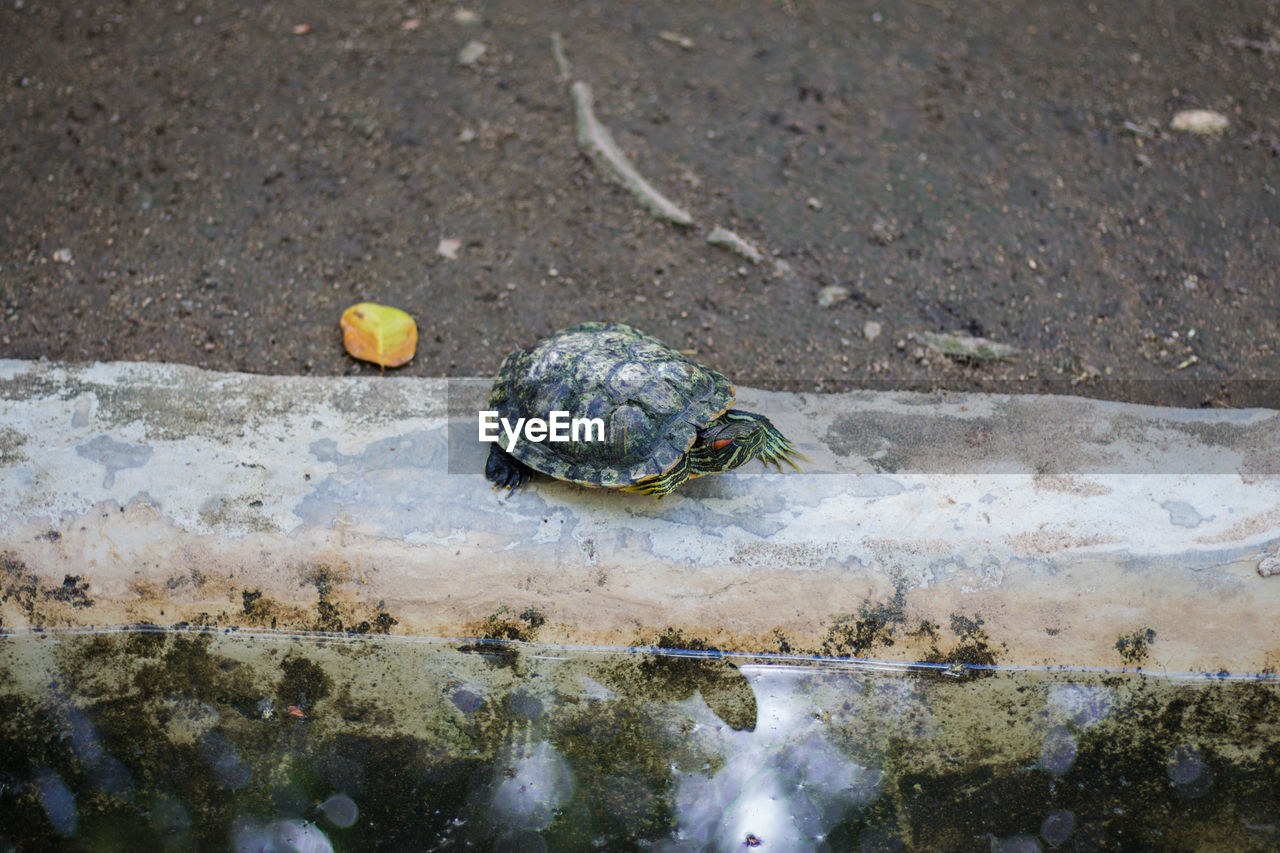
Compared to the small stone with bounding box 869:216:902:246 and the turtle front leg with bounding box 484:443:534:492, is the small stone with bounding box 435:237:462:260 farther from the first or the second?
the small stone with bounding box 869:216:902:246

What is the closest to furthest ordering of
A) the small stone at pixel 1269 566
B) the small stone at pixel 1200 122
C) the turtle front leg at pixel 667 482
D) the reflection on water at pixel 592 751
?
1. the reflection on water at pixel 592 751
2. the small stone at pixel 1269 566
3. the turtle front leg at pixel 667 482
4. the small stone at pixel 1200 122

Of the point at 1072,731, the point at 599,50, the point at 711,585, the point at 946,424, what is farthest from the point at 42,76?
the point at 1072,731

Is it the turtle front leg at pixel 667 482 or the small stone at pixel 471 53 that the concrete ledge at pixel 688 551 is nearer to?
the turtle front leg at pixel 667 482

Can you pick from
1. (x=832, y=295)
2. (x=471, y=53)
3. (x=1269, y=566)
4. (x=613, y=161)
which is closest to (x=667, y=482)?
(x=832, y=295)

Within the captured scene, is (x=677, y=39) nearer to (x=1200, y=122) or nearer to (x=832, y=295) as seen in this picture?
(x=832, y=295)

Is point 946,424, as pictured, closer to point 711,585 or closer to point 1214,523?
point 1214,523

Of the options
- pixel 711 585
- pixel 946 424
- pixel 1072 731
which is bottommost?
pixel 1072 731

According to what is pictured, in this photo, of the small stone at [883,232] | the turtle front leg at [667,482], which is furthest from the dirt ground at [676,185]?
the turtle front leg at [667,482]
